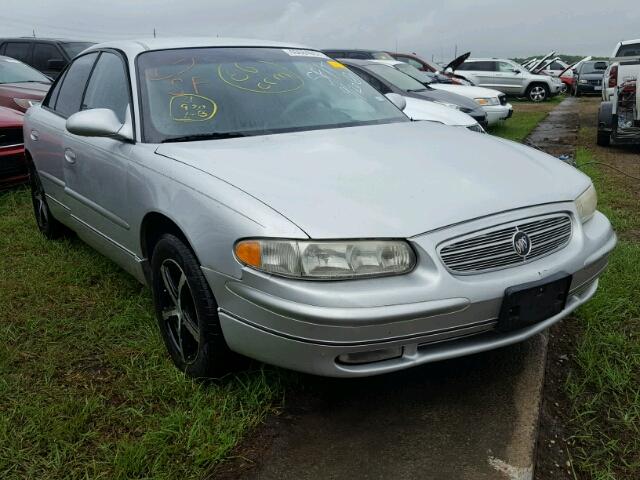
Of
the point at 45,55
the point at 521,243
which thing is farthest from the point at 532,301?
the point at 45,55

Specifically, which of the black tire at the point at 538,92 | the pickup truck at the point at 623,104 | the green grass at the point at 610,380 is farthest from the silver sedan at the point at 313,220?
the black tire at the point at 538,92

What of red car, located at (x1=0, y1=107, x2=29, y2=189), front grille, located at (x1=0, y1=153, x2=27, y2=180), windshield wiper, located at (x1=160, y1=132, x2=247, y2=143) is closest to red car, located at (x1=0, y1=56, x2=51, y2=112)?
red car, located at (x1=0, y1=107, x2=29, y2=189)

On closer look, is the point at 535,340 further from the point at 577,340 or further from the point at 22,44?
the point at 22,44

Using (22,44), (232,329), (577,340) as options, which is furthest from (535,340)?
(22,44)

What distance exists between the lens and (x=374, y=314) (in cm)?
193

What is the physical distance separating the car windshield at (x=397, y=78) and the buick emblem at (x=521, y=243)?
7.13 meters

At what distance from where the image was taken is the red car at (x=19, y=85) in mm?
7366

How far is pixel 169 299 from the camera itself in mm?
2715

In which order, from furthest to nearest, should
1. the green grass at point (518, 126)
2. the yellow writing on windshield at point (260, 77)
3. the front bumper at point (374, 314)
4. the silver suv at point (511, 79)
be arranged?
1. the silver suv at point (511, 79)
2. the green grass at point (518, 126)
3. the yellow writing on windshield at point (260, 77)
4. the front bumper at point (374, 314)

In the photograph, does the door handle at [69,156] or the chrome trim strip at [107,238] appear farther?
the door handle at [69,156]

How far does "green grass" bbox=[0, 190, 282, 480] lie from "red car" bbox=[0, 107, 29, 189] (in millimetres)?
2555

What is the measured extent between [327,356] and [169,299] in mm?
976

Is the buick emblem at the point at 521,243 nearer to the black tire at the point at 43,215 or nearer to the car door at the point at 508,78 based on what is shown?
the black tire at the point at 43,215

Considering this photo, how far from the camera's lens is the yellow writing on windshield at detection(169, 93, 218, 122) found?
2.91 meters
